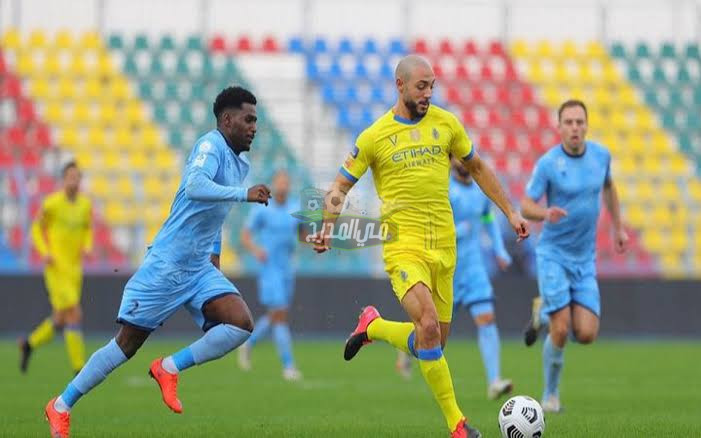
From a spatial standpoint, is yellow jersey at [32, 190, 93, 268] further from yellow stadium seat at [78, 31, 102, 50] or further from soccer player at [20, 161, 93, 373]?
yellow stadium seat at [78, 31, 102, 50]

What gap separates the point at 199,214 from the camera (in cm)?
870

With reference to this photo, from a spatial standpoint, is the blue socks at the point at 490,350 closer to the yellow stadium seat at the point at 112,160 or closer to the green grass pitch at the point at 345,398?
the green grass pitch at the point at 345,398

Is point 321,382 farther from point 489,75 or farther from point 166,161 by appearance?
point 489,75

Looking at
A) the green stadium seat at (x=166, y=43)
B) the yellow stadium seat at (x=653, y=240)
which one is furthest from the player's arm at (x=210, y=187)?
the green stadium seat at (x=166, y=43)

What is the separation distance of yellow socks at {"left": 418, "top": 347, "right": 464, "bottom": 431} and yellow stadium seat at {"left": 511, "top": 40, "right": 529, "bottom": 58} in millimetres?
21844

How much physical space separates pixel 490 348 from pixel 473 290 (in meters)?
0.72

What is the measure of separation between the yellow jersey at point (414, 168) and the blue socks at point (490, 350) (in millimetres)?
4563

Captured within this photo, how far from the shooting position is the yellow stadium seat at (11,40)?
27.5 m

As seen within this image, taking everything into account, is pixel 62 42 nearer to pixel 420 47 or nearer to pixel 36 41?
pixel 36 41

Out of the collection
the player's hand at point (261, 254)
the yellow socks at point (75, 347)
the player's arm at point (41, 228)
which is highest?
the player's arm at point (41, 228)

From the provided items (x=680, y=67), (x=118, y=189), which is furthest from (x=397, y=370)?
(x=680, y=67)

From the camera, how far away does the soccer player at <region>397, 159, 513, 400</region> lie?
13.4 metres

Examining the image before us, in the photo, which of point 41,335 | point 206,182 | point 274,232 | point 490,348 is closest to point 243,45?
point 274,232

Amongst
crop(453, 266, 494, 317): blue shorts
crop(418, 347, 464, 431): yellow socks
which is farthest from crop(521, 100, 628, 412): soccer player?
crop(418, 347, 464, 431): yellow socks
